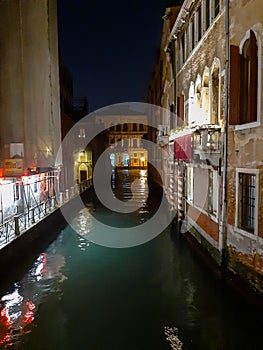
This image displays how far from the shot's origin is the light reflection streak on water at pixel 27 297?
809 centimetres

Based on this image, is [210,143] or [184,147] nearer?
[210,143]

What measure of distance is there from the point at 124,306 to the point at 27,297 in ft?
9.49

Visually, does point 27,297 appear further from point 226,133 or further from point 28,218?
point 226,133

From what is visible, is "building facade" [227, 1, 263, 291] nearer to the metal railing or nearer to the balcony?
the balcony

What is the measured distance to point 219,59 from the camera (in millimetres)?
10945

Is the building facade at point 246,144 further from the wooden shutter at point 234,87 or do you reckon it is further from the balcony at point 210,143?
the balcony at point 210,143

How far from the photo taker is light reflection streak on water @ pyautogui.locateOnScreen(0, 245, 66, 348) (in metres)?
8.09

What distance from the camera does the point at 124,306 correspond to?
367 inches

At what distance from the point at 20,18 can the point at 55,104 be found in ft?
17.8

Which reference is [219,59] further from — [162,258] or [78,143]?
[78,143]

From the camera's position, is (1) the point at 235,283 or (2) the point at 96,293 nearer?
(1) the point at 235,283

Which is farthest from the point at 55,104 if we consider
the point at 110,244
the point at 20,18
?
the point at 110,244

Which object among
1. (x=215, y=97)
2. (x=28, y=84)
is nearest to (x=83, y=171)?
(x=28, y=84)

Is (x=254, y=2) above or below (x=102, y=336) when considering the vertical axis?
above
